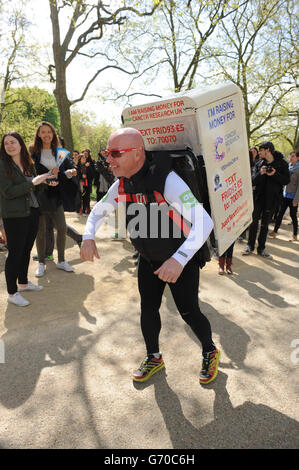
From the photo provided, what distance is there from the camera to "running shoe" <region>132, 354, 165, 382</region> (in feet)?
8.79

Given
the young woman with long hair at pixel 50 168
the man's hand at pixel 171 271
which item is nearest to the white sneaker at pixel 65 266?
the young woman with long hair at pixel 50 168

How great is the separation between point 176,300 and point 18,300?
241 cm

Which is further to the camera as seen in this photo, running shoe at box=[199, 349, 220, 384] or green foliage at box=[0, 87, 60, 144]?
green foliage at box=[0, 87, 60, 144]

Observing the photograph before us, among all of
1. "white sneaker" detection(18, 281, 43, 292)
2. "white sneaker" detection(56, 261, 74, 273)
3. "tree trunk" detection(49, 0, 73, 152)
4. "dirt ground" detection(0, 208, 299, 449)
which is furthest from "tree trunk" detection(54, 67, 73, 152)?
"dirt ground" detection(0, 208, 299, 449)

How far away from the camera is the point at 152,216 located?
7.47ft

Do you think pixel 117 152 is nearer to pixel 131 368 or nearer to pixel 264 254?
pixel 131 368

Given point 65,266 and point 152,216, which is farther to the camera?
point 65,266

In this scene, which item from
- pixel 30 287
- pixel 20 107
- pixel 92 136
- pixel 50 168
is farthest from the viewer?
pixel 92 136

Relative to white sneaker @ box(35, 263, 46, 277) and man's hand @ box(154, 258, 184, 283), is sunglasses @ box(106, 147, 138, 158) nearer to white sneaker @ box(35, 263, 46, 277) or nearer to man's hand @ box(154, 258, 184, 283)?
man's hand @ box(154, 258, 184, 283)

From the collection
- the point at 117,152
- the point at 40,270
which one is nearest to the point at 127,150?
the point at 117,152

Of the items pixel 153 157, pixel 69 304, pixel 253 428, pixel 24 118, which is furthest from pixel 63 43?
pixel 24 118

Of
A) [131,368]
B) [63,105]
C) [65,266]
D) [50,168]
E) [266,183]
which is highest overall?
[63,105]

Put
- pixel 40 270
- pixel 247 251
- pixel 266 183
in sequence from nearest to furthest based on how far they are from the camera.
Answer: pixel 40 270 → pixel 266 183 → pixel 247 251

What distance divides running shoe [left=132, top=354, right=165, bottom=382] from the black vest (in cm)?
92
